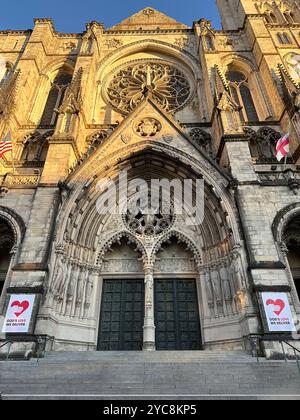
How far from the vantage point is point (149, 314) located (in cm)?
950

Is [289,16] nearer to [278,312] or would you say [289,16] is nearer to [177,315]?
[278,312]

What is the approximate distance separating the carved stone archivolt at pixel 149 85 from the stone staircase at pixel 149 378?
1304 cm

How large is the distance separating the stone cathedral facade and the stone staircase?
1.26 metres

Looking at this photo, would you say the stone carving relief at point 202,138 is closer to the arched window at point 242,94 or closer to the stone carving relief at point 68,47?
the arched window at point 242,94

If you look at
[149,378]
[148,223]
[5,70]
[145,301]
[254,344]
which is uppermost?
[5,70]

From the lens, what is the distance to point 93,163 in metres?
11.2

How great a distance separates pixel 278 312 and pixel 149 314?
152 inches

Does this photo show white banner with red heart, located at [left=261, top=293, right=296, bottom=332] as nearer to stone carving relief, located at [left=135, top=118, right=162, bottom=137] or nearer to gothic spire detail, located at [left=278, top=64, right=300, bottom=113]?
stone carving relief, located at [left=135, top=118, right=162, bottom=137]

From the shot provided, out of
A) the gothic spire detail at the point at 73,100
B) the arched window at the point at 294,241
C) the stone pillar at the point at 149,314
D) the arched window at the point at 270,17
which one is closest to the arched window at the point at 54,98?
the gothic spire detail at the point at 73,100

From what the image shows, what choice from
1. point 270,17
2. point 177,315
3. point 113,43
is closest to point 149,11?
point 113,43

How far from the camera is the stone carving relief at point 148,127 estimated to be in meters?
12.3

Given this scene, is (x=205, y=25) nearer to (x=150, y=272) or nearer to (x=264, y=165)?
(x=264, y=165)

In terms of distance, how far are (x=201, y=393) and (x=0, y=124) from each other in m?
12.4
